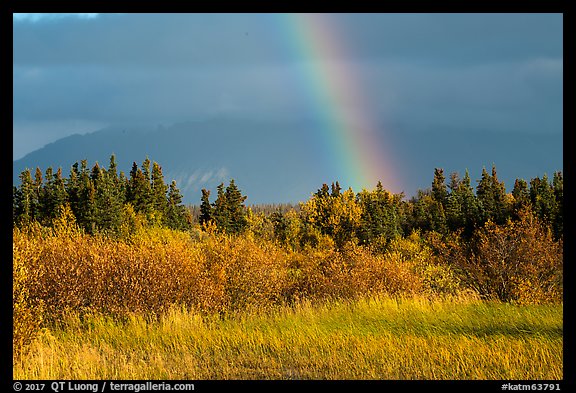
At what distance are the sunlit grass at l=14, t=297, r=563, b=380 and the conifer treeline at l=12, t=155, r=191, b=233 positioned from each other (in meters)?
71.8

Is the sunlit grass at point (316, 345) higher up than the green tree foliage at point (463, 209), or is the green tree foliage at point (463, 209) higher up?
the green tree foliage at point (463, 209)

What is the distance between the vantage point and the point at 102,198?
283 feet

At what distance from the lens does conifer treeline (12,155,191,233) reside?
281 feet

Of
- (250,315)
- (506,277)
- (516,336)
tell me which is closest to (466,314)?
(516,336)

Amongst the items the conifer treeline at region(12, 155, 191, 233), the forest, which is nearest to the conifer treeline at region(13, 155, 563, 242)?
the conifer treeline at region(12, 155, 191, 233)

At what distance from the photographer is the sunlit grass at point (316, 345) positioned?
10008 mm

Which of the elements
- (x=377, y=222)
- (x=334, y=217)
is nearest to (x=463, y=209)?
(x=377, y=222)

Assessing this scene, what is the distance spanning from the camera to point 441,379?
31.4 ft

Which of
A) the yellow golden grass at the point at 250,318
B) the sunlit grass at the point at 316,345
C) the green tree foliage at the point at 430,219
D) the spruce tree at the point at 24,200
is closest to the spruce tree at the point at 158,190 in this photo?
the spruce tree at the point at 24,200

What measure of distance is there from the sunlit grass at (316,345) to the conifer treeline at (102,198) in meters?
71.8

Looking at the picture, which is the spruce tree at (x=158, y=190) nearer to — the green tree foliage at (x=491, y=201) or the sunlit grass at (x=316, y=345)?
the green tree foliage at (x=491, y=201)

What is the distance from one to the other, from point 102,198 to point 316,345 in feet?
263

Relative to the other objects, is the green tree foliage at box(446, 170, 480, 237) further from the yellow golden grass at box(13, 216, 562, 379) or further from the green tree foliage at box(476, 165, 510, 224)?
the yellow golden grass at box(13, 216, 562, 379)
